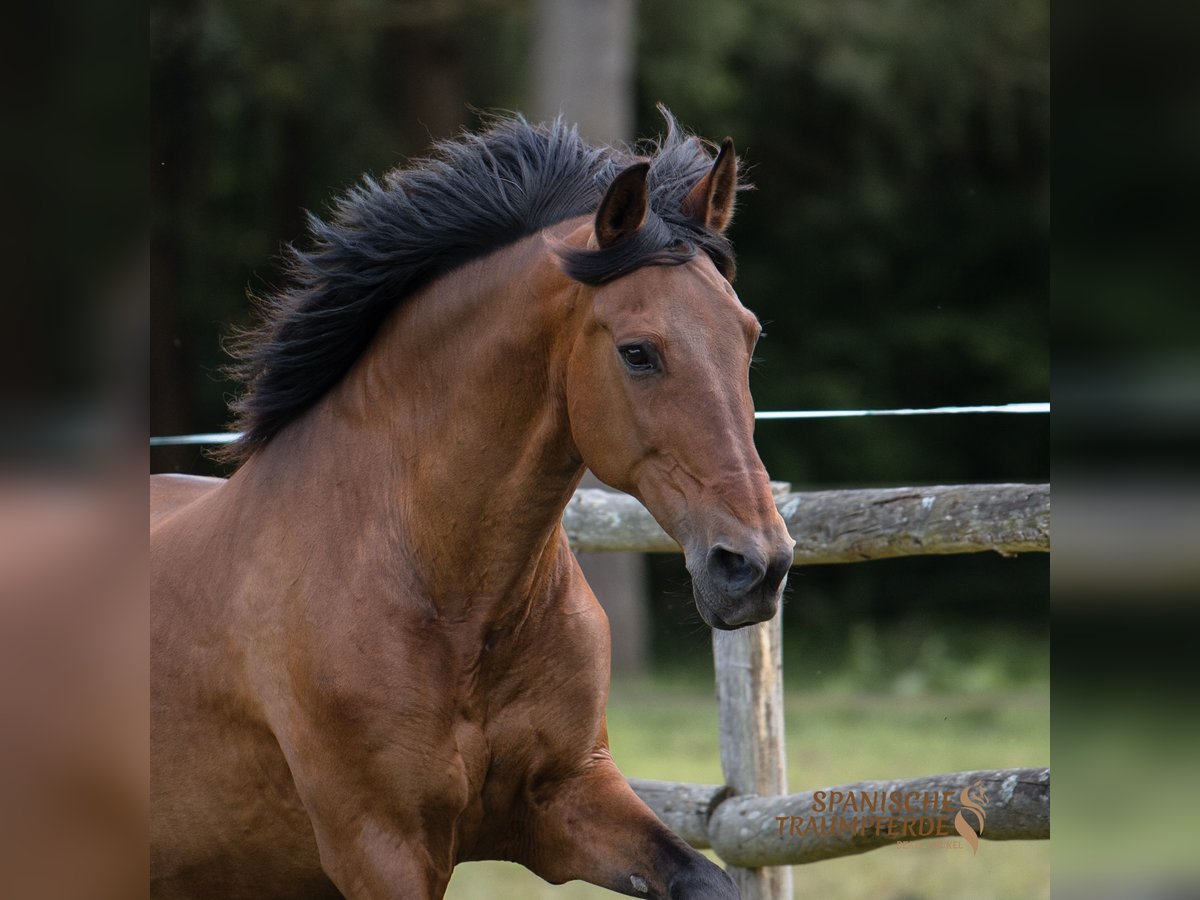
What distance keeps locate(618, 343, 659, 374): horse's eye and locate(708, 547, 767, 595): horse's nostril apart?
340 mm

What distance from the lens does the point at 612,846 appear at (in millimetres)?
2506

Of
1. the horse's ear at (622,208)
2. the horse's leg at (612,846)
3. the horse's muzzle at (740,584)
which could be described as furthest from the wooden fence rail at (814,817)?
the horse's ear at (622,208)

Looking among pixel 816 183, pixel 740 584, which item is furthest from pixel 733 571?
pixel 816 183

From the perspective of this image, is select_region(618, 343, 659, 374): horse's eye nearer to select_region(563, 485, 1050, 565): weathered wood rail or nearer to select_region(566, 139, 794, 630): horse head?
select_region(566, 139, 794, 630): horse head

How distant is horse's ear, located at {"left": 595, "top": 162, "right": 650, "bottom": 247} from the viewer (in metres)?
2.23

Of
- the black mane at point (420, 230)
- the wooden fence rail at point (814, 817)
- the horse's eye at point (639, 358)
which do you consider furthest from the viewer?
the wooden fence rail at point (814, 817)

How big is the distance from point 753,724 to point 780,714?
0.47ft

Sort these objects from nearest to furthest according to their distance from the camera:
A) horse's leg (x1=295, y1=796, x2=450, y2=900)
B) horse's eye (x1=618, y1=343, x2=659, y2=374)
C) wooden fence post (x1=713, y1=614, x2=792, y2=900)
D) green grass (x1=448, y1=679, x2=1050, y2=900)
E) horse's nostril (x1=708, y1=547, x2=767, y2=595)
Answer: horse's nostril (x1=708, y1=547, x2=767, y2=595) → horse's eye (x1=618, y1=343, x2=659, y2=374) → horse's leg (x1=295, y1=796, x2=450, y2=900) → wooden fence post (x1=713, y1=614, x2=792, y2=900) → green grass (x1=448, y1=679, x2=1050, y2=900)

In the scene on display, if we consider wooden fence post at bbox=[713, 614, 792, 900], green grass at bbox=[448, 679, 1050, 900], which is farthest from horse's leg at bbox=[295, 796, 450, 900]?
green grass at bbox=[448, 679, 1050, 900]

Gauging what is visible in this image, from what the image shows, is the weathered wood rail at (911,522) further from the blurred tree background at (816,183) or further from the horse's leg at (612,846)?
the blurred tree background at (816,183)

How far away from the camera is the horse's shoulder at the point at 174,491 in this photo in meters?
3.21

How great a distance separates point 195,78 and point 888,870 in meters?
9.44

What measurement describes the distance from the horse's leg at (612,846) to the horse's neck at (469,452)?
414mm

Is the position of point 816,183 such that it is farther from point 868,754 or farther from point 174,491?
point 174,491
